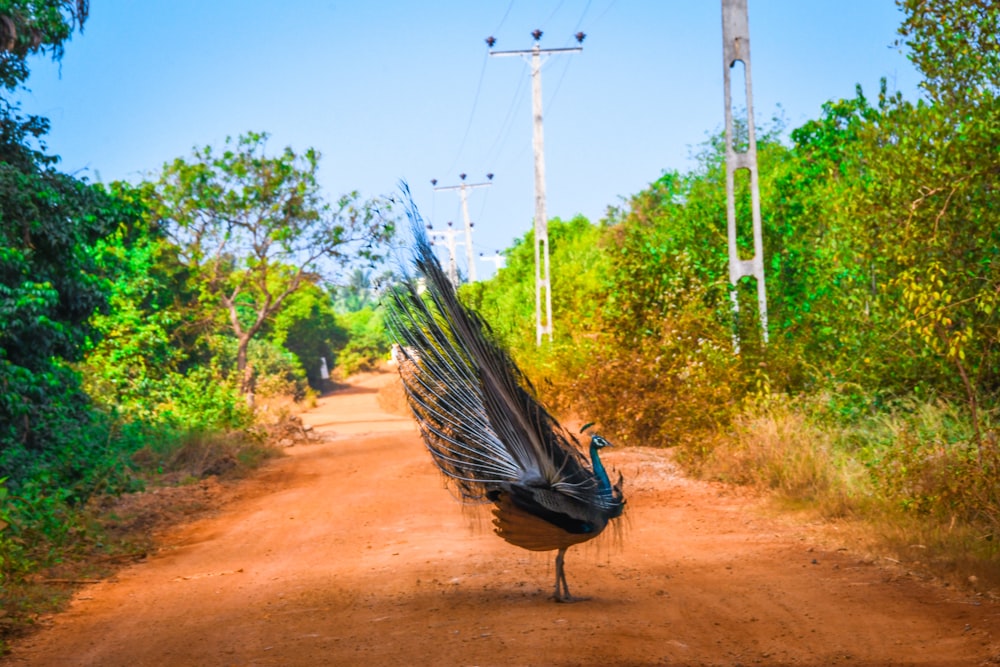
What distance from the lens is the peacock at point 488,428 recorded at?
6121 millimetres

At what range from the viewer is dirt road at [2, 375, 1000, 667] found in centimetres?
561

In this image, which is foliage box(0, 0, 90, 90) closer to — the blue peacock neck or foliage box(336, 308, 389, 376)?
the blue peacock neck

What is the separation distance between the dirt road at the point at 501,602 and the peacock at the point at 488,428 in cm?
61

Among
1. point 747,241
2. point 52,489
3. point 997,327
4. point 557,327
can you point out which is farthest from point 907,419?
point 557,327

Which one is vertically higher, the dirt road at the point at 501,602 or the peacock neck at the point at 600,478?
the peacock neck at the point at 600,478

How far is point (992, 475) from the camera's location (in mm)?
7930

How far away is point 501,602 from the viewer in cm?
683

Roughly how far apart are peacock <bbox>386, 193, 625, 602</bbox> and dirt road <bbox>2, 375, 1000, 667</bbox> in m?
0.61

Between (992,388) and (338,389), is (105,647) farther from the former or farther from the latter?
(338,389)

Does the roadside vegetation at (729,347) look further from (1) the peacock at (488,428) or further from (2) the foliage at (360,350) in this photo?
(2) the foliage at (360,350)

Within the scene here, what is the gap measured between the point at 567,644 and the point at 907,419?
6.11 metres

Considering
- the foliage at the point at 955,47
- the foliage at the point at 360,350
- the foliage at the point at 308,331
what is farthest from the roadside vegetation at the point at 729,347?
the foliage at the point at 360,350

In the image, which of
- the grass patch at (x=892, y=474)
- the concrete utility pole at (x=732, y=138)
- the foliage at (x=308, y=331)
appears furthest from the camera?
the foliage at (x=308, y=331)

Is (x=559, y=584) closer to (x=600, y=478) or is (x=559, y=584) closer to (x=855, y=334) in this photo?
(x=600, y=478)
